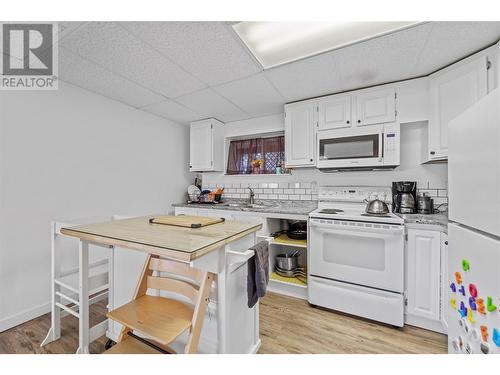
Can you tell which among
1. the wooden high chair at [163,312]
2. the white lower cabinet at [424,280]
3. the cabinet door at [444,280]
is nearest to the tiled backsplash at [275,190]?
the white lower cabinet at [424,280]

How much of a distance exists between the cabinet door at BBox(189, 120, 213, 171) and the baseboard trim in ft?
7.43

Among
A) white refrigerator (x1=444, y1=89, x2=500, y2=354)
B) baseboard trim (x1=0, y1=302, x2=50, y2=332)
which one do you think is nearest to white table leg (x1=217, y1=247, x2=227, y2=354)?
white refrigerator (x1=444, y1=89, x2=500, y2=354)

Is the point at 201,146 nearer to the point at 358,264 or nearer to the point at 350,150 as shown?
the point at 350,150

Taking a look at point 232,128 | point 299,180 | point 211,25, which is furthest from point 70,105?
point 299,180

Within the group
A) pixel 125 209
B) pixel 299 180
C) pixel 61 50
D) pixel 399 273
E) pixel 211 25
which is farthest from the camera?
pixel 299 180

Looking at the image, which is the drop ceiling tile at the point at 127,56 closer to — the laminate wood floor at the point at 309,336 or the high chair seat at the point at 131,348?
the high chair seat at the point at 131,348

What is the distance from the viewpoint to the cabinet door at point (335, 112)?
2.36m

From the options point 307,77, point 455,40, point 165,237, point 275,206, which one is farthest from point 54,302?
point 455,40

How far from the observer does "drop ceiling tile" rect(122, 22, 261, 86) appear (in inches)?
55.4

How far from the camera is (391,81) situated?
7.08 ft

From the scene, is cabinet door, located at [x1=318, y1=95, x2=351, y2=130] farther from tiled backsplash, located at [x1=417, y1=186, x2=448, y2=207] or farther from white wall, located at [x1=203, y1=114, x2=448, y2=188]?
tiled backsplash, located at [x1=417, y1=186, x2=448, y2=207]

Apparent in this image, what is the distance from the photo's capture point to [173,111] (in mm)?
2961

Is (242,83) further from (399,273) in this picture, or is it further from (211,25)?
(399,273)

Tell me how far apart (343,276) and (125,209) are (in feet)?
8.60
